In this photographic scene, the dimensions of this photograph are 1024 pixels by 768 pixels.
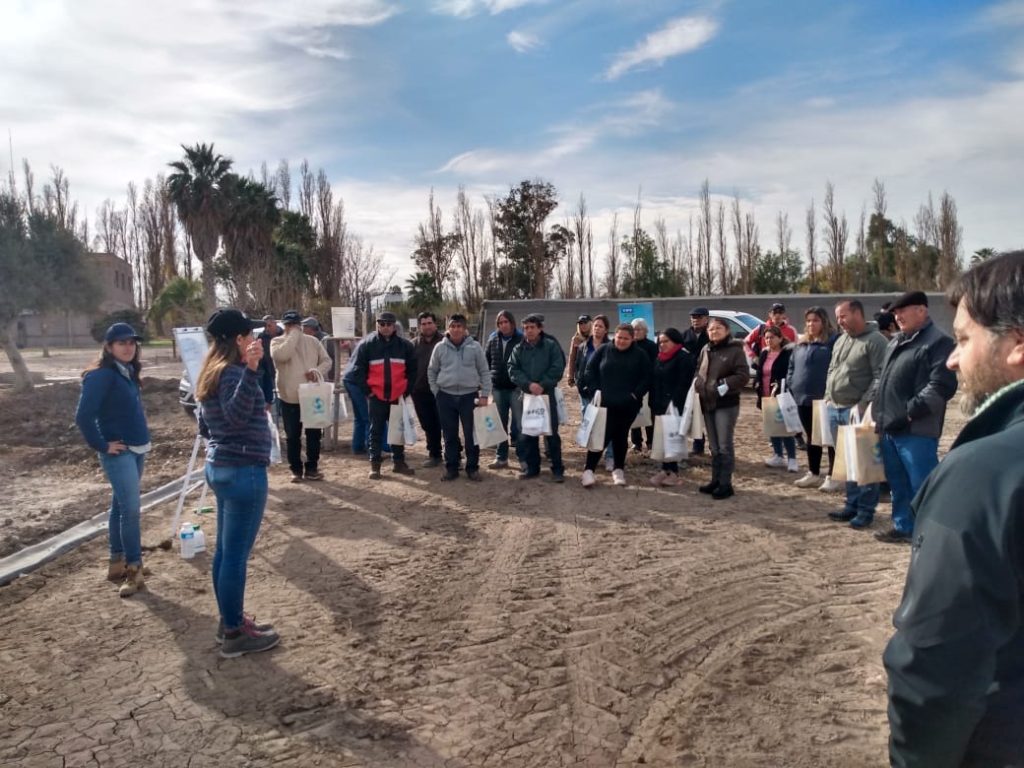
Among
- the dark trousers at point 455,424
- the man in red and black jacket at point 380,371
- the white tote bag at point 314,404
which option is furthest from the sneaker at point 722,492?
the white tote bag at point 314,404

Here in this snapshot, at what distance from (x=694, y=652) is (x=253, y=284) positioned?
22.6 metres

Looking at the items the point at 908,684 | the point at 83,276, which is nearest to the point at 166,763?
the point at 908,684

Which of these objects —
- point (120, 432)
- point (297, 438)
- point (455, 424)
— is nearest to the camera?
point (120, 432)

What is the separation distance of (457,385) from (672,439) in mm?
2407

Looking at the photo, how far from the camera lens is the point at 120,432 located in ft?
15.5

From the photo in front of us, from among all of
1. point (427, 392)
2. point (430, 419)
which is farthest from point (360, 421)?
point (427, 392)

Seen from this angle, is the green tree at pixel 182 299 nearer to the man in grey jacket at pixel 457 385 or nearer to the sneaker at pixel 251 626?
the man in grey jacket at pixel 457 385

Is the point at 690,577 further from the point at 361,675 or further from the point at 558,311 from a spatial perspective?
the point at 558,311

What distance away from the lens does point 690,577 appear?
4926mm

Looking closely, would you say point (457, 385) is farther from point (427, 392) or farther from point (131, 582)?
point (131, 582)

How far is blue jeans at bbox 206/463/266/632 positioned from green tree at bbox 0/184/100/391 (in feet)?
50.9

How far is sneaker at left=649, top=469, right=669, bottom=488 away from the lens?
25.0ft

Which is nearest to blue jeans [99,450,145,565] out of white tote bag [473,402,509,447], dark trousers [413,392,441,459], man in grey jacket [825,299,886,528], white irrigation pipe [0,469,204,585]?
white irrigation pipe [0,469,204,585]

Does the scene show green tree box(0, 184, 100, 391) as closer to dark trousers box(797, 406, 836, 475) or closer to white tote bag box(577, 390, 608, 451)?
white tote bag box(577, 390, 608, 451)
